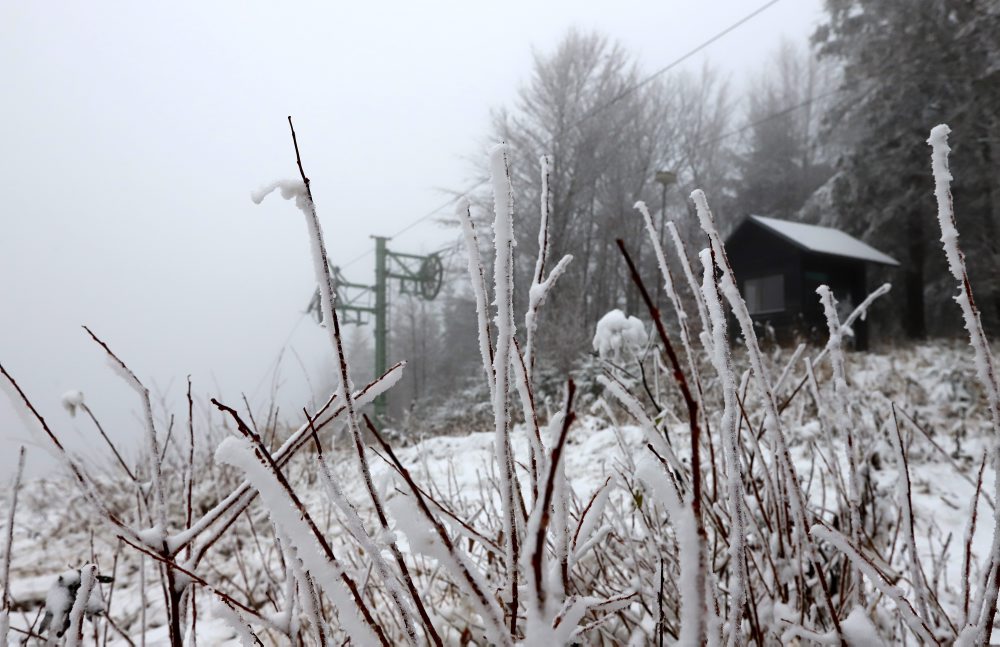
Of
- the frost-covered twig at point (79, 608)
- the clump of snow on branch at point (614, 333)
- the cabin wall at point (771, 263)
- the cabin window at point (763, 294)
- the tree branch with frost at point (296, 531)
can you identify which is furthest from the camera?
the cabin window at point (763, 294)

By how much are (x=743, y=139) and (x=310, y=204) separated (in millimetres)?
26583

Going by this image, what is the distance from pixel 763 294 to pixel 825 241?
289 cm

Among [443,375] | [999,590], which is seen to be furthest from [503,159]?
[443,375]

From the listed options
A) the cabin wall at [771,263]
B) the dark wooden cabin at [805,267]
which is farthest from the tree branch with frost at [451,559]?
the cabin wall at [771,263]

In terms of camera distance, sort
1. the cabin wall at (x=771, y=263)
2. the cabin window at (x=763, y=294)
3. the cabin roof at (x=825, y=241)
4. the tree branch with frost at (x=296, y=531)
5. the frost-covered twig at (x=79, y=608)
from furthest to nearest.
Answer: the cabin window at (x=763, y=294), the cabin wall at (x=771, y=263), the cabin roof at (x=825, y=241), the frost-covered twig at (x=79, y=608), the tree branch with frost at (x=296, y=531)

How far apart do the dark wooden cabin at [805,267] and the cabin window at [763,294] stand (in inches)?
8.6

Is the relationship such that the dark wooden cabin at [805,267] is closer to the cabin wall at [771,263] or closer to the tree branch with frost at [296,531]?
the cabin wall at [771,263]

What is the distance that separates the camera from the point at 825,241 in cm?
1169

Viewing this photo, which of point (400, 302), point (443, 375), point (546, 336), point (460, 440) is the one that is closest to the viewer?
point (460, 440)

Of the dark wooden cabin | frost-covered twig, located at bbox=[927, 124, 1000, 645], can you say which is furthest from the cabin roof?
frost-covered twig, located at bbox=[927, 124, 1000, 645]

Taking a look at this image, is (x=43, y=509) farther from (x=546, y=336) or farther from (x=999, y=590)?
(x=546, y=336)

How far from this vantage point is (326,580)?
14.3 inches

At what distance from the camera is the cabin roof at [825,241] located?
11.2 m

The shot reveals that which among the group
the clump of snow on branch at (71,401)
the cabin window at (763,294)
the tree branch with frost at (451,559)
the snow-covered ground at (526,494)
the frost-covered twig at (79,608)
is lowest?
the snow-covered ground at (526,494)
